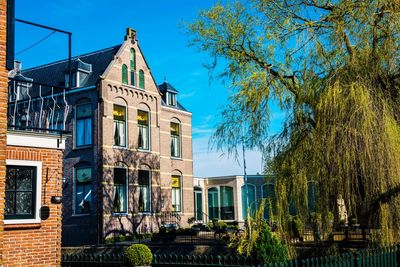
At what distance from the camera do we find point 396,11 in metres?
10.6

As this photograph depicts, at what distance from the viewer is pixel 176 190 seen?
2934 centimetres

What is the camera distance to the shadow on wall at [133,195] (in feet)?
77.9

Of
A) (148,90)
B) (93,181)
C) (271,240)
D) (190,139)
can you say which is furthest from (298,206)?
(190,139)

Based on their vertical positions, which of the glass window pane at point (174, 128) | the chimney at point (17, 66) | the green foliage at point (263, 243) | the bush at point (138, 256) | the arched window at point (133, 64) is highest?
the chimney at point (17, 66)

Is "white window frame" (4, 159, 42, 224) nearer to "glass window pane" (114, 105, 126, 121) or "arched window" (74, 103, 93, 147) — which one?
"arched window" (74, 103, 93, 147)

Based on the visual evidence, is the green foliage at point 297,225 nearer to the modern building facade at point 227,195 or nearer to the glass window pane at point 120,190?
the glass window pane at point 120,190

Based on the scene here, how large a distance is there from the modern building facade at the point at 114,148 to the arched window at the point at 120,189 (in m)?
0.03

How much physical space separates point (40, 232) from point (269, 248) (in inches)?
225

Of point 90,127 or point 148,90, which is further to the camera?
point 148,90

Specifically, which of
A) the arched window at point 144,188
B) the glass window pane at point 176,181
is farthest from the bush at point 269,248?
the glass window pane at point 176,181

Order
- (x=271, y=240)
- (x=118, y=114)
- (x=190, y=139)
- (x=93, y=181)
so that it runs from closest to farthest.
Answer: (x=271, y=240), (x=93, y=181), (x=118, y=114), (x=190, y=139)

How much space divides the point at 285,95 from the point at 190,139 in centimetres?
1965

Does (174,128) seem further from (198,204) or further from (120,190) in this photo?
(198,204)

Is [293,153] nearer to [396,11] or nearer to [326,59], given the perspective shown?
[326,59]
